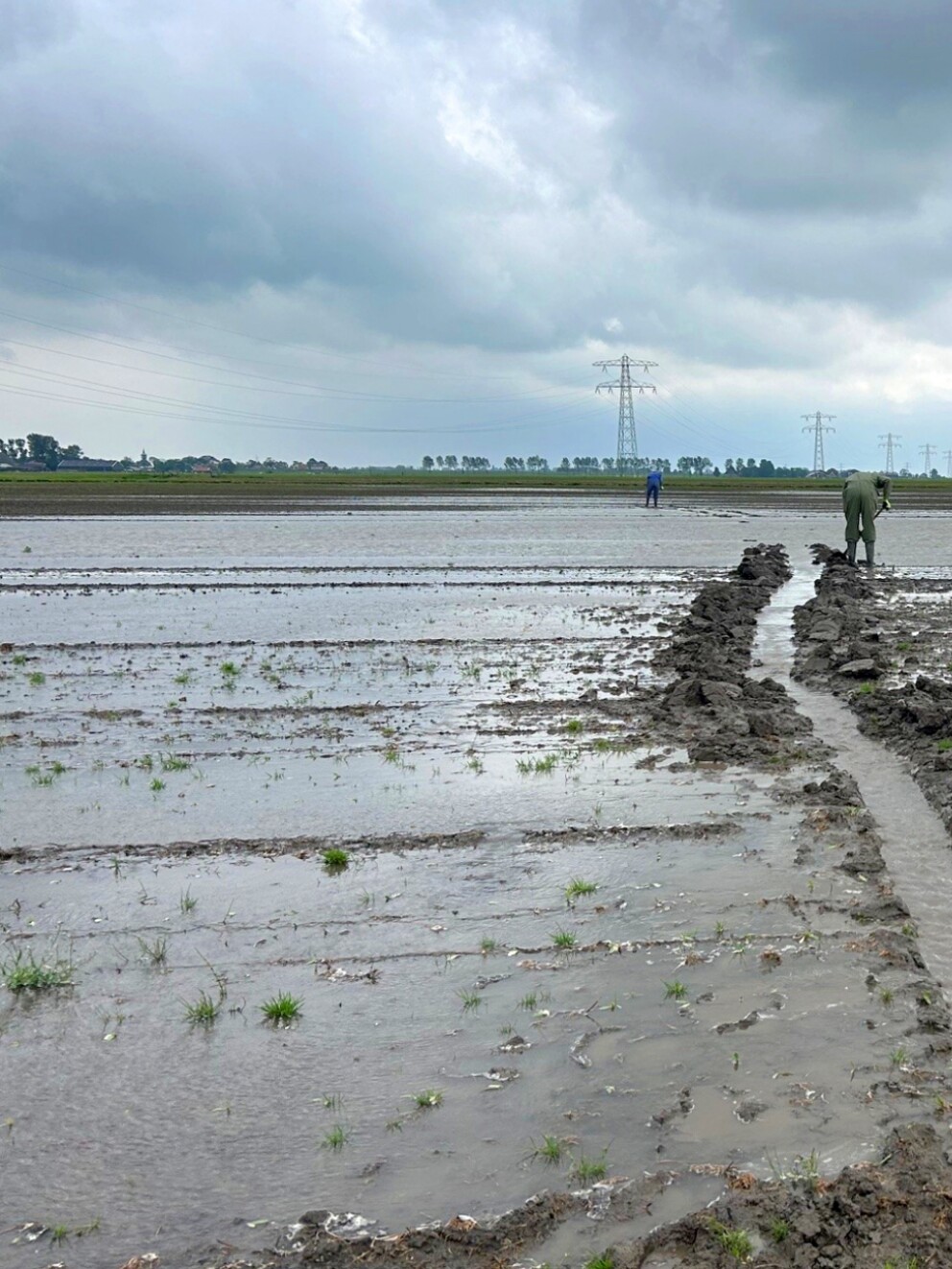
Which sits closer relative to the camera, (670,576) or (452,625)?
(452,625)

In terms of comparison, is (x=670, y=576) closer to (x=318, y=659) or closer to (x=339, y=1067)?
(x=318, y=659)

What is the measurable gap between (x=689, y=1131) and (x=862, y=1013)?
1205 millimetres

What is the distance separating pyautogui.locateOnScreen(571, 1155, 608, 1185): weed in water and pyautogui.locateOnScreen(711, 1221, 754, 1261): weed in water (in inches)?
18.6

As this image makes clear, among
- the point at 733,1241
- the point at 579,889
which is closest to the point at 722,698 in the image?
the point at 579,889

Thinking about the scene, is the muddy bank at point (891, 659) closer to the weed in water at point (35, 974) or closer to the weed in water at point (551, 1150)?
the weed in water at point (551, 1150)

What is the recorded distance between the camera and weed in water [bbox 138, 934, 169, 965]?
5859 mm

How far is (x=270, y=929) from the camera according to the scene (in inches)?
245

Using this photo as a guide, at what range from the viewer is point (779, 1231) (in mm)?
3615

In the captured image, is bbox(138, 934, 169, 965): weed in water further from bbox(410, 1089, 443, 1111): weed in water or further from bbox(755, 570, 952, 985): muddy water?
bbox(755, 570, 952, 985): muddy water

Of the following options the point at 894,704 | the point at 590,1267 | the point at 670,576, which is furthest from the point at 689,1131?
the point at 670,576

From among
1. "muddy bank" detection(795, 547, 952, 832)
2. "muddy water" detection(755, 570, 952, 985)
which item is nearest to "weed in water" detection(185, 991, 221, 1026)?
"muddy water" detection(755, 570, 952, 985)

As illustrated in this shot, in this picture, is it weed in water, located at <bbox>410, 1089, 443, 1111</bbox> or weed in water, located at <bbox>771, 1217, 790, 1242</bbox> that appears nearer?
weed in water, located at <bbox>771, 1217, 790, 1242</bbox>

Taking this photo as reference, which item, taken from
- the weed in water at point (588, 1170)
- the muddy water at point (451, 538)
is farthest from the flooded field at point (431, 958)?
the muddy water at point (451, 538)

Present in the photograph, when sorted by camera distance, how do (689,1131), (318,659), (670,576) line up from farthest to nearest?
(670,576), (318,659), (689,1131)
